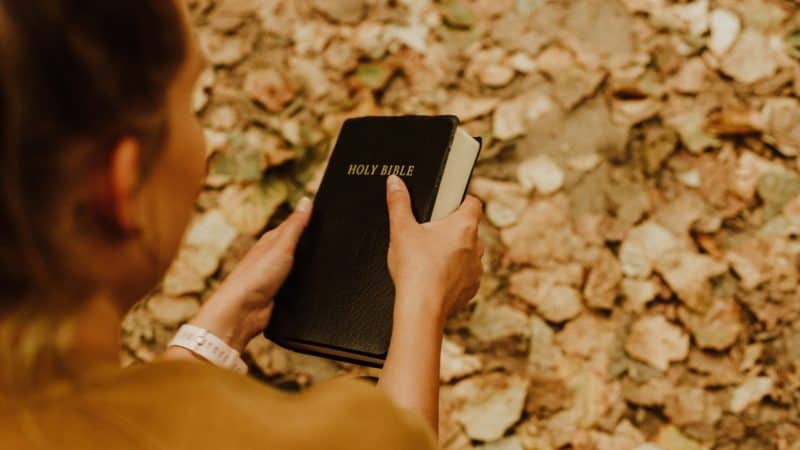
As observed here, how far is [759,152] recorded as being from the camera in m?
1.20

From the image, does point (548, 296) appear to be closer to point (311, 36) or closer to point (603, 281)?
point (603, 281)

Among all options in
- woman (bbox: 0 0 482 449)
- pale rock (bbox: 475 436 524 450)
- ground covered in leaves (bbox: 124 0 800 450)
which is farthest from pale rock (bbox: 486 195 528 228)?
A: woman (bbox: 0 0 482 449)

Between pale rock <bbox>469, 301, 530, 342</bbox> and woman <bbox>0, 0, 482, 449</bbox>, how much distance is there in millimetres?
617

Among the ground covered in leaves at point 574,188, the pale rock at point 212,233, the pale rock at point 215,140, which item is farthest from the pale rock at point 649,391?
the pale rock at point 215,140

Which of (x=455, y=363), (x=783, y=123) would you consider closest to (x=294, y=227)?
(x=455, y=363)

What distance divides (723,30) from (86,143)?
114cm

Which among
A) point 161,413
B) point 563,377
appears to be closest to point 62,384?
point 161,413

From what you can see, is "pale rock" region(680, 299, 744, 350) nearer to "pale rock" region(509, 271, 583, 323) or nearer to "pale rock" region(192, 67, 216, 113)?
"pale rock" region(509, 271, 583, 323)

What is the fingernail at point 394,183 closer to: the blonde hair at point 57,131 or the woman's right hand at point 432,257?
the woman's right hand at point 432,257

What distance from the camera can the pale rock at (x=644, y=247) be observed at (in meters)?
1.14

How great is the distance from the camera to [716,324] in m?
1.09

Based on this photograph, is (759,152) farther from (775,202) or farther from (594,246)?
(594,246)

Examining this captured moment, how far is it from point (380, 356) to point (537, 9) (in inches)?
32.8

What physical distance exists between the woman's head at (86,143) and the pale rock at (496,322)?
69 cm
